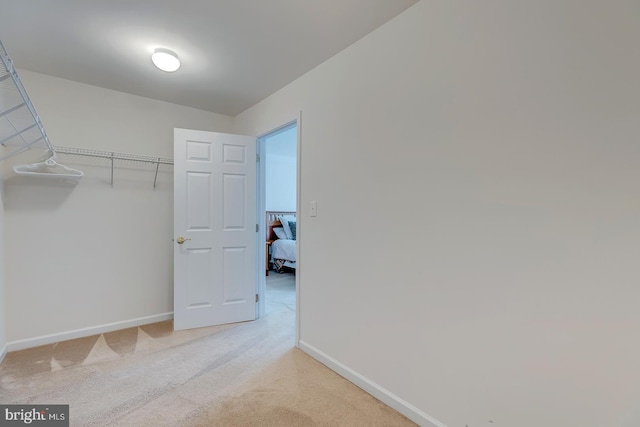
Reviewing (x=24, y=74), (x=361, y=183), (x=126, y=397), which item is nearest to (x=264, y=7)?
(x=361, y=183)

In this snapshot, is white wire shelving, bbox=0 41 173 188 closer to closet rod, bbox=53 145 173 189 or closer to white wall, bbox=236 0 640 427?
closet rod, bbox=53 145 173 189

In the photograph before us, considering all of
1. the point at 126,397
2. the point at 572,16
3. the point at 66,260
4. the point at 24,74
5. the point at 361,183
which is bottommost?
the point at 126,397

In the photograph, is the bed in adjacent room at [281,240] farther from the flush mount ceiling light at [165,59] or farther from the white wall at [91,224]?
the flush mount ceiling light at [165,59]

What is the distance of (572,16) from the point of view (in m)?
1.15

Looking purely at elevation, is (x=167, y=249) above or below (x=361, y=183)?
below

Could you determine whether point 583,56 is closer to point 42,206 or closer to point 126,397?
point 126,397

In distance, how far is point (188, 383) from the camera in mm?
2014

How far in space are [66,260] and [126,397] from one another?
1582mm

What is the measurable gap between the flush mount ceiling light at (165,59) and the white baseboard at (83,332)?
245 centimetres

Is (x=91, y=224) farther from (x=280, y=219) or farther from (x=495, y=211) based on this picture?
(x=280, y=219)

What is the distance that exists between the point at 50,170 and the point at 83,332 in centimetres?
152

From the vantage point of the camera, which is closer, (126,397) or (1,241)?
(126,397)

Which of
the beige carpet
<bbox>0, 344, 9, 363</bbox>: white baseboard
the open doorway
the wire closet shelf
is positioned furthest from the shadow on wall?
the open doorway

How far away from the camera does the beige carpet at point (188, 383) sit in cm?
169
